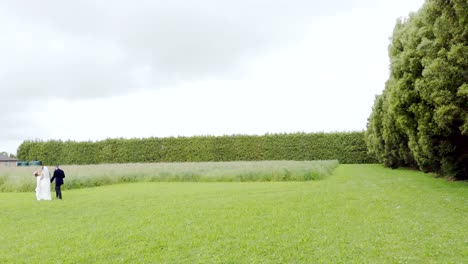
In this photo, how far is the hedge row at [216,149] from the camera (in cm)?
3981

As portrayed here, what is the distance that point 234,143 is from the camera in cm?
4122

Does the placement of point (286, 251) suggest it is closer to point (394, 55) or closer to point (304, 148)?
point (394, 55)

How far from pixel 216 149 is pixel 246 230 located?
1327 inches

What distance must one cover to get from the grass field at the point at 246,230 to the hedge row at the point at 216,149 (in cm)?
2711

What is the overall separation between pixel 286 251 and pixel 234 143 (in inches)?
1380

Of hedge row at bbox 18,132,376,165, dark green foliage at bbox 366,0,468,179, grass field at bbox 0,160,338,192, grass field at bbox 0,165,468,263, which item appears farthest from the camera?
hedge row at bbox 18,132,376,165

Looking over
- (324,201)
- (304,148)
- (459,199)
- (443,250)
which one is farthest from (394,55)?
(304,148)

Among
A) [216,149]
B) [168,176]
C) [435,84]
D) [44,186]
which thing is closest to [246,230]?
[435,84]

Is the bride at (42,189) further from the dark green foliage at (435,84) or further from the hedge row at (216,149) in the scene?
the hedge row at (216,149)

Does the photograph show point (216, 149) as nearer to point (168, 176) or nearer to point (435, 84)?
point (168, 176)

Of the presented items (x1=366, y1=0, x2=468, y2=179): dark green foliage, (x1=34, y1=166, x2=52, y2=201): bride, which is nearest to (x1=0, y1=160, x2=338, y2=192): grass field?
(x1=34, y1=166, x2=52, y2=201): bride

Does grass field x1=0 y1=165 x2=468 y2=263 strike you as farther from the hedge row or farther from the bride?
the hedge row

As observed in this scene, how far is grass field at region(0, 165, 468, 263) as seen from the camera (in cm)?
607

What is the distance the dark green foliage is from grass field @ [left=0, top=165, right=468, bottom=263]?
3.21 m
